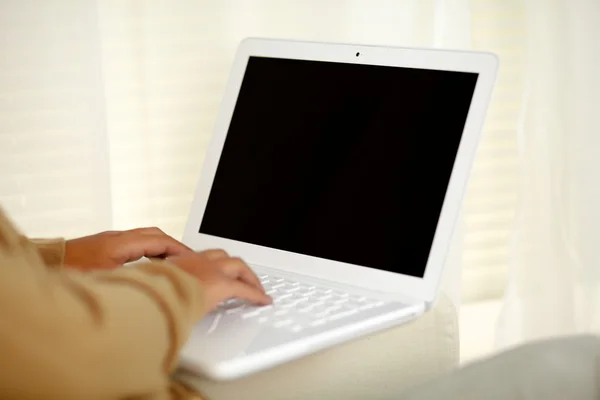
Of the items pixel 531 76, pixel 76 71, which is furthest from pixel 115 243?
pixel 531 76

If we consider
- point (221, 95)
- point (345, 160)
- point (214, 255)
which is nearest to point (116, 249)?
point (214, 255)

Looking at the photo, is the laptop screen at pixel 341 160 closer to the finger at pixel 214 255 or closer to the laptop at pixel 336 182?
the laptop at pixel 336 182

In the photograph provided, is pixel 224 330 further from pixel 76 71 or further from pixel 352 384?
pixel 76 71

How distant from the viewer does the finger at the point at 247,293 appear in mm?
768

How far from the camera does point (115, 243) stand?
3.08 feet

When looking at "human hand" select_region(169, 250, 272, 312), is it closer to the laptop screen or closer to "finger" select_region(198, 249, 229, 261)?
"finger" select_region(198, 249, 229, 261)

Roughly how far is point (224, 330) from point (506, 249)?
40.0 inches

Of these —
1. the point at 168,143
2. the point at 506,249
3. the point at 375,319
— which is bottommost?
the point at 506,249

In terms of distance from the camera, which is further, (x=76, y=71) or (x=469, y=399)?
(x=76, y=71)

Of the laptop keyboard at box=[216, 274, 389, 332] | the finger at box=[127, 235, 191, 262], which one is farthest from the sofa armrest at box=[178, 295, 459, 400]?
the finger at box=[127, 235, 191, 262]

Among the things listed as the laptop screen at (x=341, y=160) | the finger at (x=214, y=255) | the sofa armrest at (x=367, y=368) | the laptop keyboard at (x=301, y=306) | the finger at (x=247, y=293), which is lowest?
the sofa armrest at (x=367, y=368)

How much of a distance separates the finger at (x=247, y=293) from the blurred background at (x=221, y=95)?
584mm

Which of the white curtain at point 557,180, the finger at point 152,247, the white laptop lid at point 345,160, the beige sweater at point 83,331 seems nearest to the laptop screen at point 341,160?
the white laptop lid at point 345,160

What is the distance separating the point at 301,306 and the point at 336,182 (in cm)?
19
